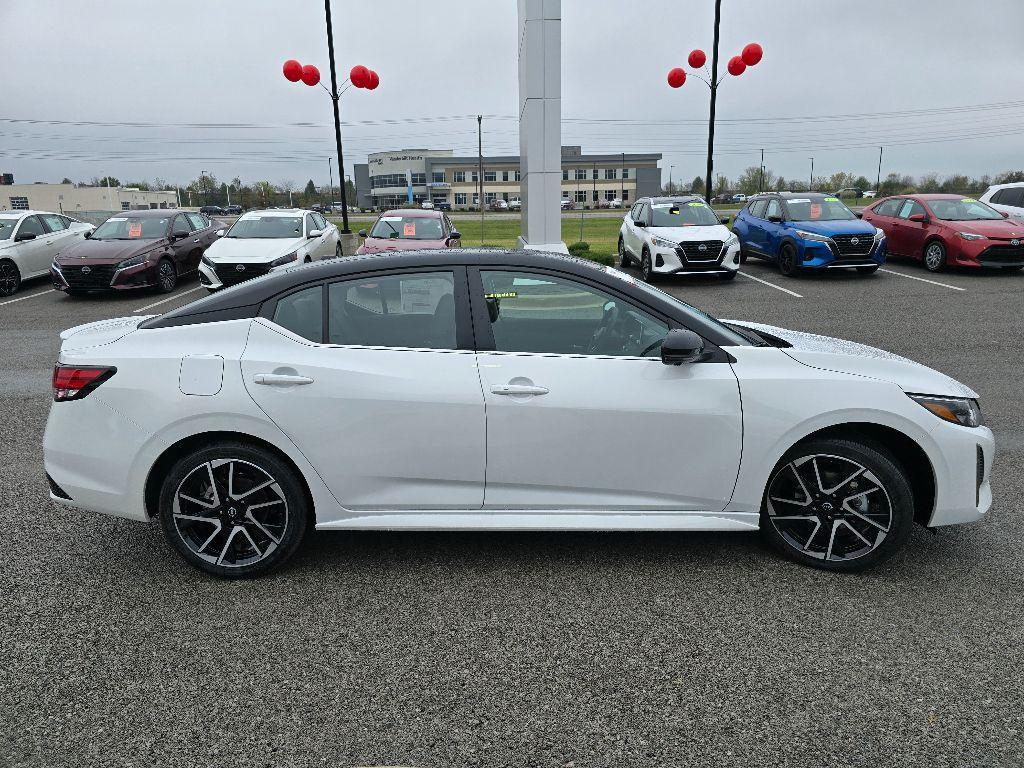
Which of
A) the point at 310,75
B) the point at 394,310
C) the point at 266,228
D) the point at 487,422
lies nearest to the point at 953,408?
the point at 487,422

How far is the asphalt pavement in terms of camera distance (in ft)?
7.91

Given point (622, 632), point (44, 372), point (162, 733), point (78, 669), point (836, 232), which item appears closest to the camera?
point (162, 733)

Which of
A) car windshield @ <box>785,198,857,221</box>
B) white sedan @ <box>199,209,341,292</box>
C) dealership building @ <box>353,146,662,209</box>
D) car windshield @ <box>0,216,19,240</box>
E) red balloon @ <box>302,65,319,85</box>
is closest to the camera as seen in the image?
white sedan @ <box>199,209,341,292</box>

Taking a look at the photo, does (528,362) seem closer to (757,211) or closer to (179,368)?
(179,368)

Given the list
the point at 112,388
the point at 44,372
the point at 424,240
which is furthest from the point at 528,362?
the point at 424,240

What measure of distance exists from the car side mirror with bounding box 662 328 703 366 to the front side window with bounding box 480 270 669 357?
116mm

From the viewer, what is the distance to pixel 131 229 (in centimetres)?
1483

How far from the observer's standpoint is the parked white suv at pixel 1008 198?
16.6 metres

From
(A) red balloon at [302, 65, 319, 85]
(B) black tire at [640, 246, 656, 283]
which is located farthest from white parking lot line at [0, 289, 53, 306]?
(B) black tire at [640, 246, 656, 283]

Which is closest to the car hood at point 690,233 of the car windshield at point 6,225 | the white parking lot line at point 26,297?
the white parking lot line at point 26,297

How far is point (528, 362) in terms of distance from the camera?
334 centimetres

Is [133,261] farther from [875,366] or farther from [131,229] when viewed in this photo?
[875,366]

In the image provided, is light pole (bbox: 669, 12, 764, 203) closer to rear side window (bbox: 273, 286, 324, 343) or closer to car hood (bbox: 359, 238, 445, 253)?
car hood (bbox: 359, 238, 445, 253)

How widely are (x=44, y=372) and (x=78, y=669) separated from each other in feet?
21.4
